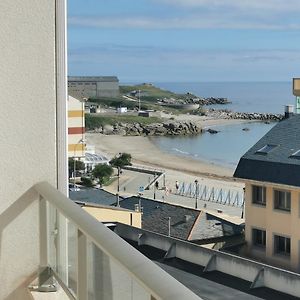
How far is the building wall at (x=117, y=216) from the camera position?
1266cm

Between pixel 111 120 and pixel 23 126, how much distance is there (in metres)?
64.5

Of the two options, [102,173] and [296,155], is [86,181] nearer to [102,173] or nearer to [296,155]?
[102,173]

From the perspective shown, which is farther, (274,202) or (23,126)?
(274,202)

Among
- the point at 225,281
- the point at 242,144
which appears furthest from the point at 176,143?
the point at 225,281

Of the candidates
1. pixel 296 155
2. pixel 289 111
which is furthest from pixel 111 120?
pixel 296 155

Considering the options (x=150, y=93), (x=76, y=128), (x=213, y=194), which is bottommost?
(x=213, y=194)

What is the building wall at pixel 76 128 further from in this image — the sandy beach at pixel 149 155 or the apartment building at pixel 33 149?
the apartment building at pixel 33 149

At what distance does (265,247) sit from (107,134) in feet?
157

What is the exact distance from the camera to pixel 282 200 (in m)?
12.5

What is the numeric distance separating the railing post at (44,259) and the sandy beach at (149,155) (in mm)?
31916

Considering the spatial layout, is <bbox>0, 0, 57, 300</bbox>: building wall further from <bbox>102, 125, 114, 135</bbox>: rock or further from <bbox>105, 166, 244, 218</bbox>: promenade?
<bbox>102, 125, 114, 135</bbox>: rock

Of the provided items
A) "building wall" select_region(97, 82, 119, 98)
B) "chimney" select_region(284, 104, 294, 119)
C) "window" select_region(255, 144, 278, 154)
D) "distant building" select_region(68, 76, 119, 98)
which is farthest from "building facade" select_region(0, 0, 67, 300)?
"building wall" select_region(97, 82, 119, 98)

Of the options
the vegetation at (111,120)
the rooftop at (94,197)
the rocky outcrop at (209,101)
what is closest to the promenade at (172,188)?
the rooftop at (94,197)

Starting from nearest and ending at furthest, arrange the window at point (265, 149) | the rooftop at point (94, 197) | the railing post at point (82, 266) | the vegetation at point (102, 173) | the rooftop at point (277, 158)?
1. the railing post at point (82, 266)
2. the rooftop at point (277, 158)
3. the window at point (265, 149)
4. the rooftop at point (94, 197)
5. the vegetation at point (102, 173)
